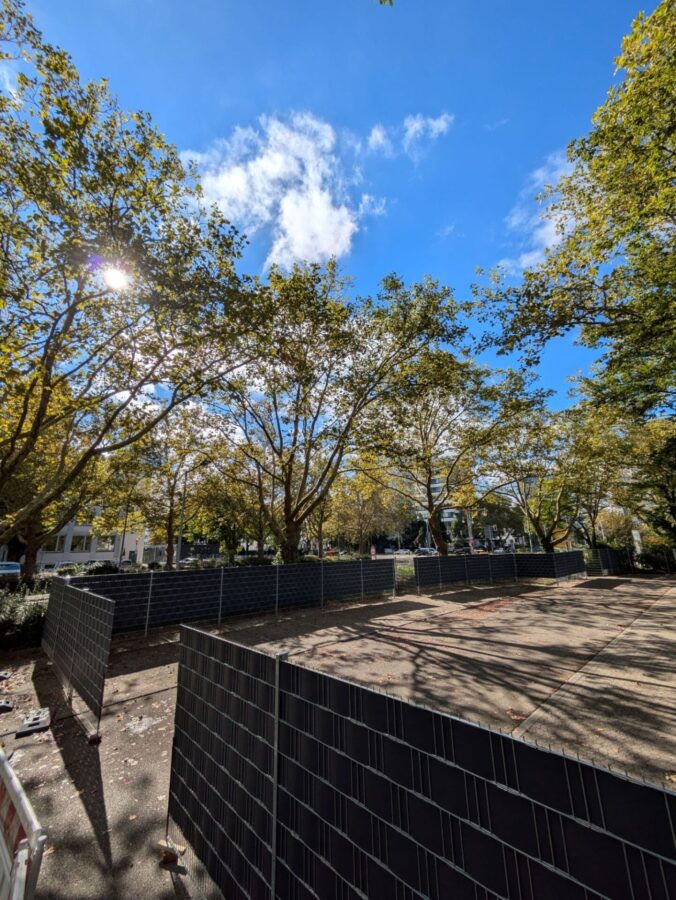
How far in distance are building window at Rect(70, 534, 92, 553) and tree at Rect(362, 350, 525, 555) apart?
3993 cm

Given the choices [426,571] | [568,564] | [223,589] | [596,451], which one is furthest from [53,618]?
[568,564]

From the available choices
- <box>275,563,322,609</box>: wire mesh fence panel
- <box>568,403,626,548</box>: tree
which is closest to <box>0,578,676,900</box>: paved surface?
<box>275,563,322,609</box>: wire mesh fence panel

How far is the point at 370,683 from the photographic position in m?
5.68

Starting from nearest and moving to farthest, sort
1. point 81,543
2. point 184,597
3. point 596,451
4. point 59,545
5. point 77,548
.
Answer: point 184,597 → point 596,451 → point 59,545 → point 77,548 → point 81,543

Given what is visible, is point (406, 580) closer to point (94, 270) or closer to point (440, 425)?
point (440, 425)

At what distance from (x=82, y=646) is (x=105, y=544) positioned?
48.0 m

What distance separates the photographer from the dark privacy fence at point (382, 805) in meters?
1.07

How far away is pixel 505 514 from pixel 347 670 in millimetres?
59360

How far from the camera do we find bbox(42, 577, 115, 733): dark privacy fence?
14.8 feet

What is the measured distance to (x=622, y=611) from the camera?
37.8 ft

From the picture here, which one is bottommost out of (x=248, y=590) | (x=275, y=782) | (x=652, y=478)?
(x=248, y=590)

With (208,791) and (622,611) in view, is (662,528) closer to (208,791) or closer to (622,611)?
(622,611)

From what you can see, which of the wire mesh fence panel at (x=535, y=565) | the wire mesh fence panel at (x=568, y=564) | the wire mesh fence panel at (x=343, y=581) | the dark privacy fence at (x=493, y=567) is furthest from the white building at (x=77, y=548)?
the wire mesh fence panel at (x=568, y=564)

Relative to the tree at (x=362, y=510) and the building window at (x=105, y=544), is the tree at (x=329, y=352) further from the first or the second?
the building window at (x=105, y=544)
